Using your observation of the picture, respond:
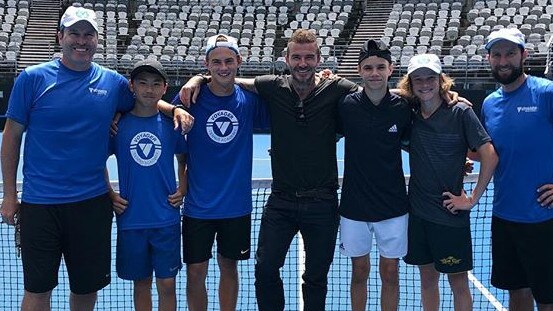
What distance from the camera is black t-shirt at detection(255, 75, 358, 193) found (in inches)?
154

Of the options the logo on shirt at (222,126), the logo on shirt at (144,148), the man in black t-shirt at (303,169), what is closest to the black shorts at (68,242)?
the logo on shirt at (144,148)

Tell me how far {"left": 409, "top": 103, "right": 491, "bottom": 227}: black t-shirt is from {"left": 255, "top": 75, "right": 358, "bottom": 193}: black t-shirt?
54cm

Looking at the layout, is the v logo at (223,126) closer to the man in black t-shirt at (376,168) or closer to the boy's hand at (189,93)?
the boy's hand at (189,93)

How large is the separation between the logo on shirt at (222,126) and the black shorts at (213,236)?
55 centimetres

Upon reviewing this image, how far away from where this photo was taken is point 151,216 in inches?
153

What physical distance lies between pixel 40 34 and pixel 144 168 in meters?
20.6

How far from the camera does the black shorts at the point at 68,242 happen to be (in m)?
3.67

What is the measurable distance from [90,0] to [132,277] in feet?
74.9

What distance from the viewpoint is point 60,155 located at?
3.63 metres

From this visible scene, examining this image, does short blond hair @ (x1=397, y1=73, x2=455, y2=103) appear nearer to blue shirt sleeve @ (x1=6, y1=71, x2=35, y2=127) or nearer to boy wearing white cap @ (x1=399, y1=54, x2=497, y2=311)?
boy wearing white cap @ (x1=399, y1=54, x2=497, y2=311)

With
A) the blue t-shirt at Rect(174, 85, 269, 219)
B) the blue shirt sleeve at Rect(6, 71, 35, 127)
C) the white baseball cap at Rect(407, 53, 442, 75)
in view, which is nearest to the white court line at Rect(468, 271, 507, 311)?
the white baseball cap at Rect(407, 53, 442, 75)

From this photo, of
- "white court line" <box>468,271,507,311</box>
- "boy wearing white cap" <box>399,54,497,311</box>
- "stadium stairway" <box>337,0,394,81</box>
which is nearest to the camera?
"boy wearing white cap" <box>399,54,497,311</box>

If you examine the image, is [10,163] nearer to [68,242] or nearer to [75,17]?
[68,242]

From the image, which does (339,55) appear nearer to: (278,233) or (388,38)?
(388,38)
